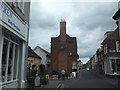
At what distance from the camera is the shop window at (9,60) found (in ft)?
36.0

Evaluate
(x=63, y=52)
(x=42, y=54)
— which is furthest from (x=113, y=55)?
(x=42, y=54)

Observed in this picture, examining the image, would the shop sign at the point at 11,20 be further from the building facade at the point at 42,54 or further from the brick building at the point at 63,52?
the building facade at the point at 42,54

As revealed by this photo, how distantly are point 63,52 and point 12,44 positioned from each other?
38.5 metres

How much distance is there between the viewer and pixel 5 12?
9.93m

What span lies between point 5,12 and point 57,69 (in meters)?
40.7

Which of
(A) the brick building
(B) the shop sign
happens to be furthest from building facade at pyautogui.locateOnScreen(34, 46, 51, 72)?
(B) the shop sign

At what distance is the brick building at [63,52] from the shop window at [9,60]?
3509 centimetres

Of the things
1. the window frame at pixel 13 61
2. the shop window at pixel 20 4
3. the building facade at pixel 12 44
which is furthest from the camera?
the shop window at pixel 20 4

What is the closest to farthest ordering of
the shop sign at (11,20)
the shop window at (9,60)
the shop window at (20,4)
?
the shop sign at (11,20)
the shop window at (9,60)
the shop window at (20,4)

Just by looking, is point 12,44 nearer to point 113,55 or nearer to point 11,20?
point 11,20

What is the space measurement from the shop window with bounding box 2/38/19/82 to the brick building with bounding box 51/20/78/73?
35.1 meters

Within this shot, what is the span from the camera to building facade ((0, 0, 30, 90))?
10.2 meters

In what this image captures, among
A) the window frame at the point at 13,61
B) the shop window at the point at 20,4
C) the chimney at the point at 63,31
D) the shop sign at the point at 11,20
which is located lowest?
the window frame at the point at 13,61

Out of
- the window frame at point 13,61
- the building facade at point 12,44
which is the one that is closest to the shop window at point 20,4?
the building facade at point 12,44
